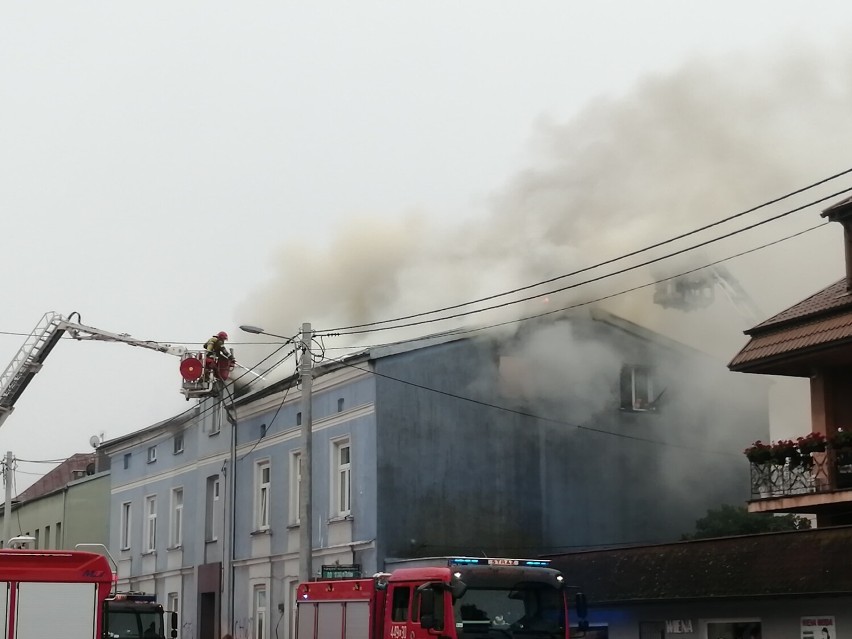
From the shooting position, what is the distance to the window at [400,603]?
1703 cm

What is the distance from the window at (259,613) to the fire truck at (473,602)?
14827mm

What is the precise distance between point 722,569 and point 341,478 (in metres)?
11.8

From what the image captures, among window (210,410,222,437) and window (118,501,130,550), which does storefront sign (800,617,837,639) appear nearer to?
window (210,410,222,437)

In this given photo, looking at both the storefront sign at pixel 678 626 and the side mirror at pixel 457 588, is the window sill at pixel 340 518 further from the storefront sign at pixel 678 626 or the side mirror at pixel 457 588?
the side mirror at pixel 457 588

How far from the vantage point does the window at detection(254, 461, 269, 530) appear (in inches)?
1313

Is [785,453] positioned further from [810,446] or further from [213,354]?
[213,354]

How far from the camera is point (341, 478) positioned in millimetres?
29797

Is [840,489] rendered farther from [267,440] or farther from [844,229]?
[267,440]

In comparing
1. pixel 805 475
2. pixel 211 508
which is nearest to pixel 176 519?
pixel 211 508

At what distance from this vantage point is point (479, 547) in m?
28.7

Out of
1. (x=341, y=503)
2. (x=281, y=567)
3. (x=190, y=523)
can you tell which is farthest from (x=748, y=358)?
→ (x=190, y=523)

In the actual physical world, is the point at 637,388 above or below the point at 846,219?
below

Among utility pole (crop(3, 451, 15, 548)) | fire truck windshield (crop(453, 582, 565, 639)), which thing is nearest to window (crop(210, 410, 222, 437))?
utility pole (crop(3, 451, 15, 548))

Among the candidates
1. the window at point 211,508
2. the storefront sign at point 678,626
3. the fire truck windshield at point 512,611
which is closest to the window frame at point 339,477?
the window at point 211,508
